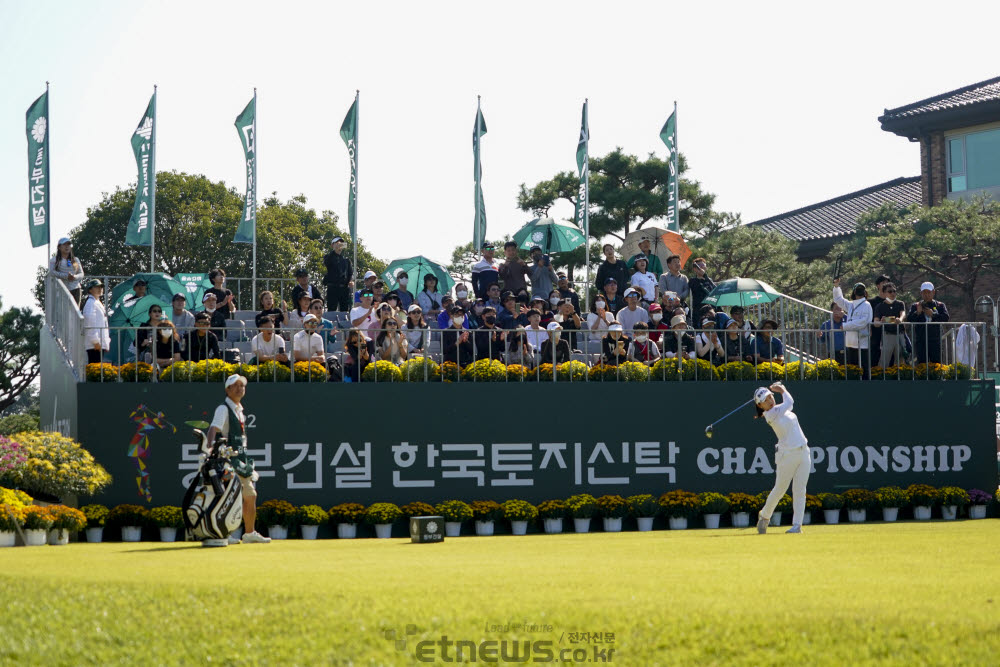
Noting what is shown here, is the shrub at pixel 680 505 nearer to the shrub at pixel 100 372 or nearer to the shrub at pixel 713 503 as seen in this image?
the shrub at pixel 713 503

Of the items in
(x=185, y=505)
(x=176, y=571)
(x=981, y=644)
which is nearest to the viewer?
(x=981, y=644)

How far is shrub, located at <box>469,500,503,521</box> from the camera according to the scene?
63.3 ft

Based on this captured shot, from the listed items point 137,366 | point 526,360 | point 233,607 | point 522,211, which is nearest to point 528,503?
point 526,360

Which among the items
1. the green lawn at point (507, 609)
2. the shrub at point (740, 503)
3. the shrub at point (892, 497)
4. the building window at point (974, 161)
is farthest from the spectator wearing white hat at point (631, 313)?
the building window at point (974, 161)

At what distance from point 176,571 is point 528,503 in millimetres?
9174

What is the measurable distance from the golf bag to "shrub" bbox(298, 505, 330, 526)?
4.09m

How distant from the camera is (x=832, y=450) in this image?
21094mm

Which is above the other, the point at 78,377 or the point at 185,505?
the point at 78,377

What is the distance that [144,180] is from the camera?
83.8 ft

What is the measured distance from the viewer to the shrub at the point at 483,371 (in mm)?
20016

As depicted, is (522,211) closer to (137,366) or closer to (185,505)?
(137,366)

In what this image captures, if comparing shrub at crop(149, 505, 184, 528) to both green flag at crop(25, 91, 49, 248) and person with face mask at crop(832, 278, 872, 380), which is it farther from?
person with face mask at crop(832, 278, 872, 380)

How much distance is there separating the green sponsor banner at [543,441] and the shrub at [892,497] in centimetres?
42

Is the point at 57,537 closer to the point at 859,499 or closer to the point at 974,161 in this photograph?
the point at 859,499
